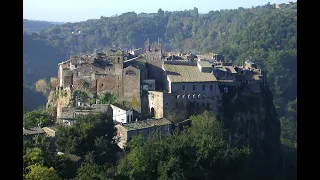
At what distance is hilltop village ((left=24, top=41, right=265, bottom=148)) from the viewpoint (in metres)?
22.7

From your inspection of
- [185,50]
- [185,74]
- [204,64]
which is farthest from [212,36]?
[185,74]

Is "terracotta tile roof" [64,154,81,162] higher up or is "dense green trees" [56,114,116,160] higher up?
"dense green trees" [56,114,116,160]

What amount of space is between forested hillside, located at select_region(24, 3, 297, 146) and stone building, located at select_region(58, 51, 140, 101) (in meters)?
19.7

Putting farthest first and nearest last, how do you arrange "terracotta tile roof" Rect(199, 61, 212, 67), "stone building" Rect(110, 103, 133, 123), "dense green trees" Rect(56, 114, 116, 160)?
"terracotta tile roof" Rect(199, 61, 212, 67)
"stone building" Rect(110, 103, 133, 123)
"dense green trees" Rect(56, 114, 116, 160)

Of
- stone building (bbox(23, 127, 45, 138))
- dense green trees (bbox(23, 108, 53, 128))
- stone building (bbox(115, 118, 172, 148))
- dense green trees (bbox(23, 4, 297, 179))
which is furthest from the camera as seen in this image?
dense green trees (bbox(23, 108, 53, 128))

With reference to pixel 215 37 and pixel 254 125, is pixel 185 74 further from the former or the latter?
pixel 215 37

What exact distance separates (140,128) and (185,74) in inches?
154

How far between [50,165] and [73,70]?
8.75 metres

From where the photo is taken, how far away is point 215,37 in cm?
9869

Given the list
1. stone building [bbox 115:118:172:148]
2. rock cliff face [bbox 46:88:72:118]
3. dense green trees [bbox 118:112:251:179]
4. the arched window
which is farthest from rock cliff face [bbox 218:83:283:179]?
rock cliff face [bbox 46:88:72:118]

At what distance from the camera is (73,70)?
25234mm

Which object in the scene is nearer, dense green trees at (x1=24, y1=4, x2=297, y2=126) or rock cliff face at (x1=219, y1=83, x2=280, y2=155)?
rock cliff face at (x1=219, y1=83, x2=280, y2=155)

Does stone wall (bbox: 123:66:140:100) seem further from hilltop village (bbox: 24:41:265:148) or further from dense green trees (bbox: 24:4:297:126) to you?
dense green trees (bbox: 24:4:297:126)
